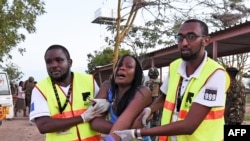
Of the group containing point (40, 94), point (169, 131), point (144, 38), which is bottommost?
point (169, 131)

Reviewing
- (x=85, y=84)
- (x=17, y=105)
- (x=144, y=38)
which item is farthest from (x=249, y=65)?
(x=85, y=84)

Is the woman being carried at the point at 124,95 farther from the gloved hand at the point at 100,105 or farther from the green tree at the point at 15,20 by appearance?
the green tree at the point at 15,20

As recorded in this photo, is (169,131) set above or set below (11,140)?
above

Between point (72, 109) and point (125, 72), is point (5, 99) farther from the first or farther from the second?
point (125, 72)

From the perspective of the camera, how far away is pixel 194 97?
2199 millimetres

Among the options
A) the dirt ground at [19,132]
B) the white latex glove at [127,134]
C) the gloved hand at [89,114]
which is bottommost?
the dirt ground at [19,132]

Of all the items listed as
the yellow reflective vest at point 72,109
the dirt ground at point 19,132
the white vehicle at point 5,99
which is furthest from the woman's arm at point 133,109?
the white vehicle at point 5,99

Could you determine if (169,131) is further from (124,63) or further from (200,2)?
(200,2)

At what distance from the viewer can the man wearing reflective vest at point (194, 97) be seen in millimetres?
2133

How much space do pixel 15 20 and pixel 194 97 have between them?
13.6 metres

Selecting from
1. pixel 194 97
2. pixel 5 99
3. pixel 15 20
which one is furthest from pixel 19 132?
pixel 194 97

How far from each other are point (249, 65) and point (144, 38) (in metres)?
15.5

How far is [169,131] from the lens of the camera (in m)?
2.12

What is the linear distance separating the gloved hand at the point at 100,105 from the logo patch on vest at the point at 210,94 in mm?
703
